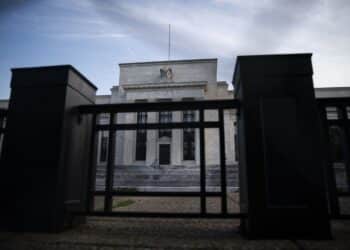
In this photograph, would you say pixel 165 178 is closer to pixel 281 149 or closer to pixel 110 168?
pixel 110 168

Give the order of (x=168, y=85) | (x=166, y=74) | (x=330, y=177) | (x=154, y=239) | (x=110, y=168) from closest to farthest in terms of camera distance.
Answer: (x=154, y=239) → (x=330, y=177) → (x=110, y=168) → (x=168, y=85) → (x=166, y=74)

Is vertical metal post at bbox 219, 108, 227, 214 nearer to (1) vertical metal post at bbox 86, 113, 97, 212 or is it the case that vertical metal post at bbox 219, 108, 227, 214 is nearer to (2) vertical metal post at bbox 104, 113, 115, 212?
Result: (2) vertical metal post at bbox 104, 113, 115, 212

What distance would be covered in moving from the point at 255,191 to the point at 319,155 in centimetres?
79

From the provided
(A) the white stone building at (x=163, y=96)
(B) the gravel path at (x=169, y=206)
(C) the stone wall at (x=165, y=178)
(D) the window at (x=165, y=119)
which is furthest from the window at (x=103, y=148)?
(B) the gravel path at (x=169, y=206)

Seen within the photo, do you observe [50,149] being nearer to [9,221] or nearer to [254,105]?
[9,221]

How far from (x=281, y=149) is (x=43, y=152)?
2764mm

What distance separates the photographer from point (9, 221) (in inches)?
98.0

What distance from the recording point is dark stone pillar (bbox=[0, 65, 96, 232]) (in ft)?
8.13

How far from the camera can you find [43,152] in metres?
2.59

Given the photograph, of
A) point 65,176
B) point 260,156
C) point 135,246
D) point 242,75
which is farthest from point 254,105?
point 65,176

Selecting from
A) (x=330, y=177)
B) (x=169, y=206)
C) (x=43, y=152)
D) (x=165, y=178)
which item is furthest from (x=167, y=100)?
(x=330, y=177)

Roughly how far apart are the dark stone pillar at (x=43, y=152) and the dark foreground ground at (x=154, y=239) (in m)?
0.25

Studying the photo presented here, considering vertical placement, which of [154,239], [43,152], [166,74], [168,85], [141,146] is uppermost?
[166,74]

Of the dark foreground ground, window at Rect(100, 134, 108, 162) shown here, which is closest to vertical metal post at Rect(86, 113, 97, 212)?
the dark foreground ground
